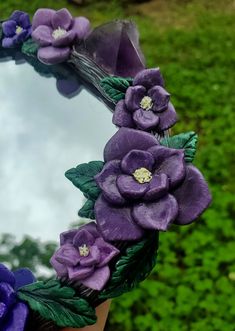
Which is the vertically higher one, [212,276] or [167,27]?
[167,27]

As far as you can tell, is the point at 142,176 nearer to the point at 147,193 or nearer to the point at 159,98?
the point at 147,193

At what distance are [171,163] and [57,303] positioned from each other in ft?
0.83

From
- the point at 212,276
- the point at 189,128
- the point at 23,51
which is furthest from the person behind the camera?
the point at 189,128

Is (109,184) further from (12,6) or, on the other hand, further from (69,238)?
(12,6)

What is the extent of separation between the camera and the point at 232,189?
107 inches

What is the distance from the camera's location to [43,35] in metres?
1.47

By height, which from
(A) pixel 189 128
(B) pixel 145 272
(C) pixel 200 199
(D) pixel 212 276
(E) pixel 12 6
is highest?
(C) pixel 200 199

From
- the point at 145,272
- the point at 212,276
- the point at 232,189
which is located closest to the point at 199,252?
the point at 212,276

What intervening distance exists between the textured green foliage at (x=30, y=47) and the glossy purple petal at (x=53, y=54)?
3cm

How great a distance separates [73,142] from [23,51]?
0.29 meters

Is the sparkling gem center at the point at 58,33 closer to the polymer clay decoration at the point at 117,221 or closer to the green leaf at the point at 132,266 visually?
the polymer clay decoration at the point at 117,221

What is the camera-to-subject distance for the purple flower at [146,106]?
118cm

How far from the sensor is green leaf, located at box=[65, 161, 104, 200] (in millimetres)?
1075

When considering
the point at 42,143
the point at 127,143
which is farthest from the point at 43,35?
the point at 127,143
